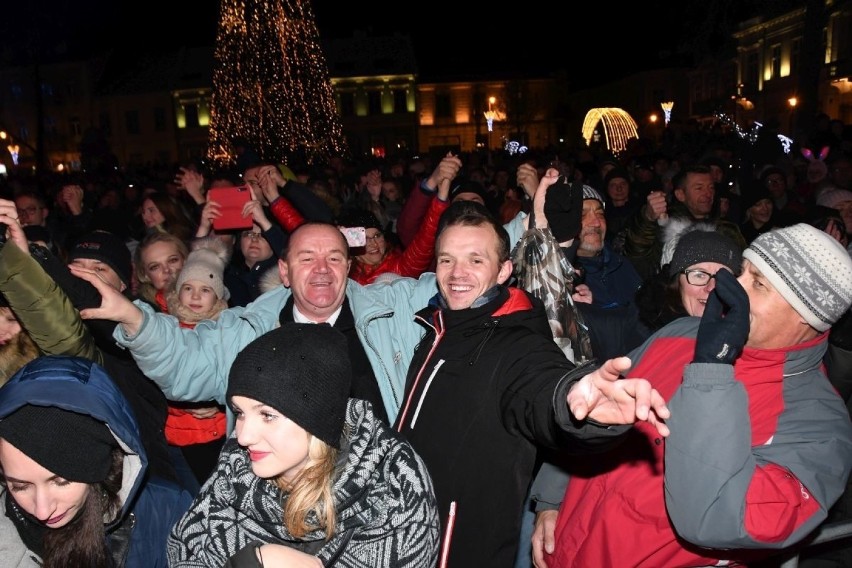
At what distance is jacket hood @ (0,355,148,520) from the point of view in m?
2.29

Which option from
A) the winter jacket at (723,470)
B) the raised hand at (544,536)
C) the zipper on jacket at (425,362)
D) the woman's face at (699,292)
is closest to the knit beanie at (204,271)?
the zipper on jacket at (425,362)

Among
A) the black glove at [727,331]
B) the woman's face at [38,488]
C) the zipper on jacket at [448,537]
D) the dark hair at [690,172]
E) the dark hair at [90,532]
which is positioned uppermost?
the dark hair at [690,172]

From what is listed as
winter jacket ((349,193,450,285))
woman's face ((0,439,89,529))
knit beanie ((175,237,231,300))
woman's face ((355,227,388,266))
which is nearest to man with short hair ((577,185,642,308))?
winter jacket ((349,193,450,285))

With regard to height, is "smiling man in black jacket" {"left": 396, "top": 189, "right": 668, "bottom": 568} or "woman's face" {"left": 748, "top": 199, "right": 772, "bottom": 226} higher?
"woman's face" {"left": 748, "top": 199, "right": 772, "bottom": 226}

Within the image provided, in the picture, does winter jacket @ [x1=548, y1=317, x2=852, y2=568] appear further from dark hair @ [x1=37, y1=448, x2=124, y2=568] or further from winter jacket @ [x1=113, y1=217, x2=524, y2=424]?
dark hair @ [x1=37, y1=448, x2=124, y2=568]

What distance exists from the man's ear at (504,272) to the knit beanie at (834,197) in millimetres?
4626

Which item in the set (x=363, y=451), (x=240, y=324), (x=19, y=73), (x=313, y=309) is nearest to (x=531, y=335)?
(x=363, y=451)

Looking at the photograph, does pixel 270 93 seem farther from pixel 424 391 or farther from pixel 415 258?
pixel 424 391

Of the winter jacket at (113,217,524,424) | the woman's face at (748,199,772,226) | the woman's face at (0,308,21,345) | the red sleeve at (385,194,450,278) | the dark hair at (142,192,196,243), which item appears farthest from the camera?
the woman's face at (748,199,772,226)

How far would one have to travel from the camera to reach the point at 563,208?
333 centimetres

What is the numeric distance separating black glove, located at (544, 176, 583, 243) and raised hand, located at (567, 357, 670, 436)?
60.1 inches

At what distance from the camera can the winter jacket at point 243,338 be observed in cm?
289

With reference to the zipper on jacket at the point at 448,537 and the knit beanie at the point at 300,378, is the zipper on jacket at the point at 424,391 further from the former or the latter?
the knit beanie at the point at 300,378

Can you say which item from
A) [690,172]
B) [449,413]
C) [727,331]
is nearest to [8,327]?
[449,413]
